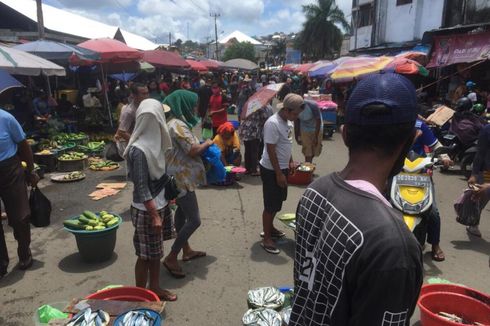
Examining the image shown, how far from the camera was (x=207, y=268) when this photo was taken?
14.6ft

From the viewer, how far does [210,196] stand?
712cm

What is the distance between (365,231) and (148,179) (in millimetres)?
2421

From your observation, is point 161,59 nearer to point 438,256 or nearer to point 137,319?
point 438,256

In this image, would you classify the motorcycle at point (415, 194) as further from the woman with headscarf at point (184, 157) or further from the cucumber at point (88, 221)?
the cucumber at point (88, 221)

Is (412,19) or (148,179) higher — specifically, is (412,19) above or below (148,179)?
above

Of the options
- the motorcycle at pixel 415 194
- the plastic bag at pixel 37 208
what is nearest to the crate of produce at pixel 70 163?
the plastic bag at pixel 37 208

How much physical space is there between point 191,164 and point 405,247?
3.08 metres

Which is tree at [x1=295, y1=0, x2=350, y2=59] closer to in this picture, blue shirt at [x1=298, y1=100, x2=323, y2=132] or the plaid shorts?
blue shirt at [x1=298, y1=100, x2=323, y2=132]

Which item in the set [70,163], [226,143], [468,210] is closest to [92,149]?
[70,163]

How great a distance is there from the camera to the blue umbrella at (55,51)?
418 inches

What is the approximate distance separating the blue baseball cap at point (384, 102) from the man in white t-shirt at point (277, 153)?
3.26 m

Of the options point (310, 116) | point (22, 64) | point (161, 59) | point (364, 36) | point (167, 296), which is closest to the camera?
point (167, 296)

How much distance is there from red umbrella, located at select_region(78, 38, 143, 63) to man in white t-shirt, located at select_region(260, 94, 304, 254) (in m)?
7.59

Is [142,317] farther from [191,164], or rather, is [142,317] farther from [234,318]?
[191,164]
